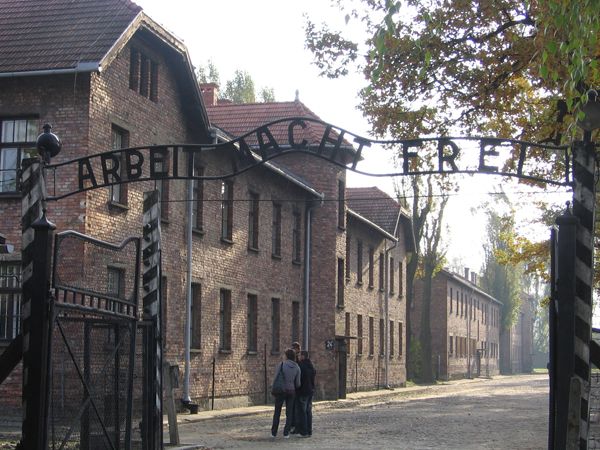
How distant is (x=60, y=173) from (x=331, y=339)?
1846 cm

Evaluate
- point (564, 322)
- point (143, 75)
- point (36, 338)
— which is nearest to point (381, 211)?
point (143, 75)

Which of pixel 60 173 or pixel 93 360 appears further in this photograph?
pixel 60 173

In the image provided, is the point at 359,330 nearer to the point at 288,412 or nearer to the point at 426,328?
the point at 426,328

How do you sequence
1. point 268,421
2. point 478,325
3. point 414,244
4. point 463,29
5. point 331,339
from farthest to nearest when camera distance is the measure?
1. point 478,325
2. point 414,244
3. point 331,339
4. point 268,421
5. point 463,29

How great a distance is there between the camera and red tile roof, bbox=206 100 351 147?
41062mm

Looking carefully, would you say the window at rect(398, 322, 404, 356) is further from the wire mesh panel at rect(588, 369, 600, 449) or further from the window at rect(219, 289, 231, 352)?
the wire mesh panel at rect(588, 369, 600, 449)

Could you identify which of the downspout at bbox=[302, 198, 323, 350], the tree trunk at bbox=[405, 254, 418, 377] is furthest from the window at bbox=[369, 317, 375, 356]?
the downspout at bbox=[302, 198, 323, 350]

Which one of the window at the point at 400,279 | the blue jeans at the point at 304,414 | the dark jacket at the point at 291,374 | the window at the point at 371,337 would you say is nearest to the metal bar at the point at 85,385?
the dark jacket at the point at 291,374

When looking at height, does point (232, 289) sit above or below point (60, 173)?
below

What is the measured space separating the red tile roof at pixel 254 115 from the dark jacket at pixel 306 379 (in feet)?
65.9

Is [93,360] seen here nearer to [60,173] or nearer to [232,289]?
[60,173]

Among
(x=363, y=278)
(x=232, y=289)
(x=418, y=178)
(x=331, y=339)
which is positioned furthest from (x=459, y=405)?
(x=418, y=178)

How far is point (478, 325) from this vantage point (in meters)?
92.2

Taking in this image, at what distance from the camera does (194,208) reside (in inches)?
1156
